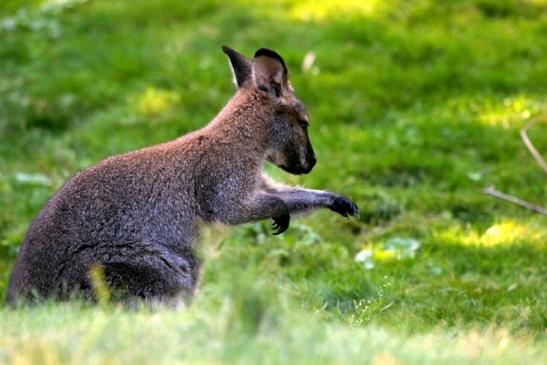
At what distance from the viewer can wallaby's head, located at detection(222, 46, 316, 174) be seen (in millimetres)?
6957

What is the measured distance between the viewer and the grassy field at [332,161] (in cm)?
412

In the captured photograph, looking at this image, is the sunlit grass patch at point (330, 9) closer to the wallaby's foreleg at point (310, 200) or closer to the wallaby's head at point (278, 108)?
the wallaby's head at point (278, 108)

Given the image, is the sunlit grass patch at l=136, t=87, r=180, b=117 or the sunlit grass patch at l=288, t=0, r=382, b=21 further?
the sunlit grass patch at l=288, t=0, r=382, b=21

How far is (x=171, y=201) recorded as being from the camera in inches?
253

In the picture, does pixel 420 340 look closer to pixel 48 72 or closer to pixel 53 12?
pixel 48 72

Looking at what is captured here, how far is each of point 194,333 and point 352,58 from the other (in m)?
8.58

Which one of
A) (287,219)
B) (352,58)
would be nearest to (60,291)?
(287,219)

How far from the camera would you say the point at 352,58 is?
12.3 meters

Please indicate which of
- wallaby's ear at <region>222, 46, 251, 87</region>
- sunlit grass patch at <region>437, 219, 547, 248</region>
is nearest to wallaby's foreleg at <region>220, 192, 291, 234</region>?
wallaby's ear at <region>222, 46, 251, 87</region>

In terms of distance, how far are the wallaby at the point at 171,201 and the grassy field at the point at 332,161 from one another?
0.95 ft

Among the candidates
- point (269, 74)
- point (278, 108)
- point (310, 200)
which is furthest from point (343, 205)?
point (269, 74)

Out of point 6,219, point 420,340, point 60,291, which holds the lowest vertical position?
point 6,219

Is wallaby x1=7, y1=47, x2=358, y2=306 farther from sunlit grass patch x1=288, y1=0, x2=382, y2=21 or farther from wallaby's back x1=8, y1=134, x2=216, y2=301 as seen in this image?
sunlit grass patch x1=288, y1=0, x2=382, y2=21

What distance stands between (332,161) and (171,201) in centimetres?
401
